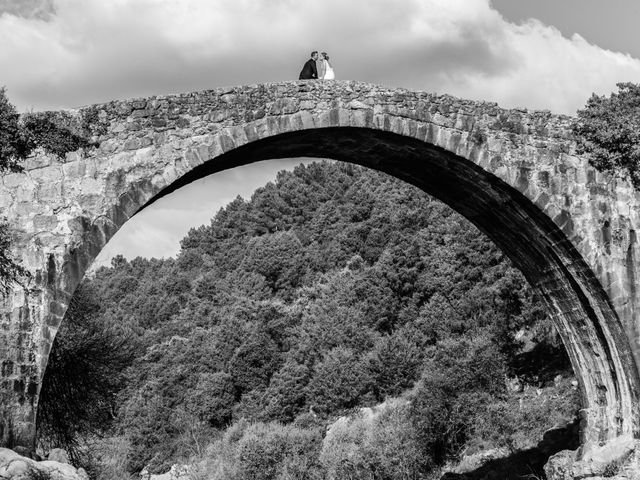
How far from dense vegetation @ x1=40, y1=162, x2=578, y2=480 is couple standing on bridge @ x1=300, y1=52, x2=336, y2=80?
8.32m

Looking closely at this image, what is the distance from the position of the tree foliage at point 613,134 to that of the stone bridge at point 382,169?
0.67 ft

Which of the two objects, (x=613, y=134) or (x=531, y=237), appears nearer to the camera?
(x=613, y=134)

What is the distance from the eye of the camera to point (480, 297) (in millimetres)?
32844

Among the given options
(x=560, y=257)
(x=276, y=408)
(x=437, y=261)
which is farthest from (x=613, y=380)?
(x=437, y=261)

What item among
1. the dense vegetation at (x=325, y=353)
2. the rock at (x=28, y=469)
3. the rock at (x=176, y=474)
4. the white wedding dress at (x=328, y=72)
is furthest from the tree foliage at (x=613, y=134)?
the rock at (x=176, y=474)

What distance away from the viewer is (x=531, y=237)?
1219 cm

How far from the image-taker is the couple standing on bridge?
11.3 metres

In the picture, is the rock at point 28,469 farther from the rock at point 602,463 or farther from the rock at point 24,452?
the rock at point 602,463

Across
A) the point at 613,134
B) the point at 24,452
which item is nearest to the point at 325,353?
the point at 613,134

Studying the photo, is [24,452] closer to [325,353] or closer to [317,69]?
[317,69]

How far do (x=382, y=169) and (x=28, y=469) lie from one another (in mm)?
6844

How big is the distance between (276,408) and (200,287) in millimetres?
18007

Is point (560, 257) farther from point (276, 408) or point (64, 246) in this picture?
point (276, 408)

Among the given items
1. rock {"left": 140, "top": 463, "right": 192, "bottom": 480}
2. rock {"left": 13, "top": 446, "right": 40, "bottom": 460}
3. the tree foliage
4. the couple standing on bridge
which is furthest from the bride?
rock {"left": 140, "top": 463, "right": 192, "bottom": 480}
